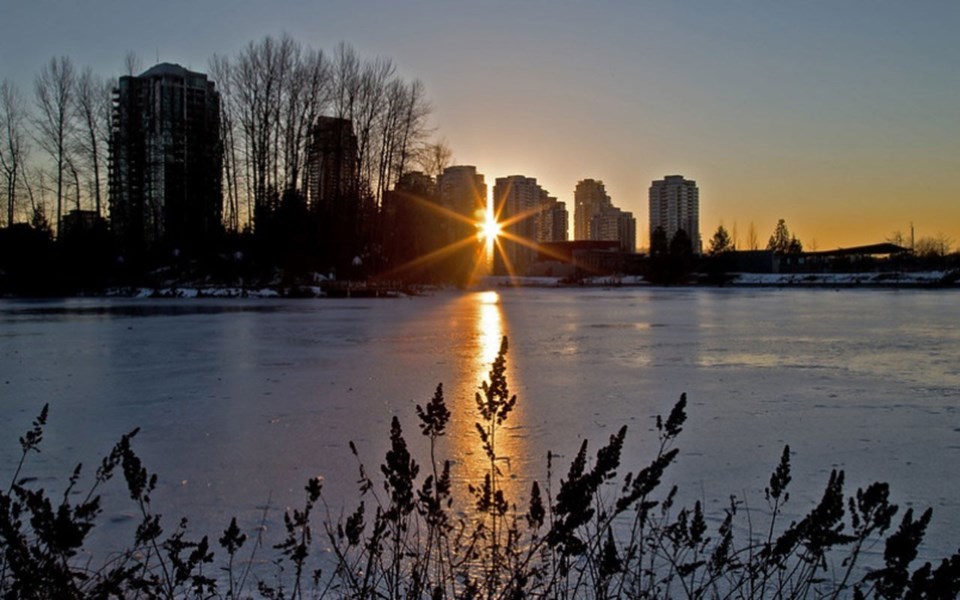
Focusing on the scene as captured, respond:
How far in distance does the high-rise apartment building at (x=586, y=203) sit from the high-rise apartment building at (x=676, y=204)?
25.0m

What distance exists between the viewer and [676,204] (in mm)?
136750

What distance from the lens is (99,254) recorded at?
3697cm

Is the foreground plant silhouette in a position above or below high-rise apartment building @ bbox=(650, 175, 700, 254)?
below

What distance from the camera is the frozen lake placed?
4246mm

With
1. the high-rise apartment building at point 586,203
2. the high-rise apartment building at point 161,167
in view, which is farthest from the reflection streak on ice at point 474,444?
the high-rise apartment building at point 586,203

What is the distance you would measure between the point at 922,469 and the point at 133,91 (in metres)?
46.8

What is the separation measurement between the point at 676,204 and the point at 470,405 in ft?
450

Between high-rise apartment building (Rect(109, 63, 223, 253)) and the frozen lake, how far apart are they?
93.3 feet

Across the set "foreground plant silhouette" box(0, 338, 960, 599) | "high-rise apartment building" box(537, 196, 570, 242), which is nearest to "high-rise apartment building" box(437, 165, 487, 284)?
"foreground plant silhouette" box(0, 338, 960, 599)

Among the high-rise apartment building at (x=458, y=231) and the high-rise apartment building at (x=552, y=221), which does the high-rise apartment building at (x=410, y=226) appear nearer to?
the high-rise apartment building at (x=458, y=231)

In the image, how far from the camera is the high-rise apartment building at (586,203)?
16375cm

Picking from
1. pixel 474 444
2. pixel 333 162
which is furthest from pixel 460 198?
pixel 474 444

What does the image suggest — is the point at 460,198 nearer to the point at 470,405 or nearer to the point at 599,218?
the point at 470,405

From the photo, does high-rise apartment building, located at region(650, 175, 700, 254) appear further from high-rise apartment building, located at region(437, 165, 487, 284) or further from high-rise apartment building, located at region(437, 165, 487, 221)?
high-rise apartment building, located at region(437, 165, 487, 284)
